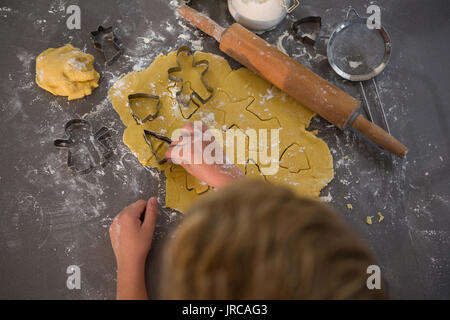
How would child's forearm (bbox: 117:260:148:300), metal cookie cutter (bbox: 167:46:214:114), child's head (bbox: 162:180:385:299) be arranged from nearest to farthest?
child's head (bbox: 162:180:385:299)
child's forearm (bbox: 117:260:148:300)
metal cookie cutter (bbox: 167:46:214:114)

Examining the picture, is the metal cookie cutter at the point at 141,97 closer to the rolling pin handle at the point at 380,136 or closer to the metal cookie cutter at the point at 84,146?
the metal cookie cutter at the point at 84,146

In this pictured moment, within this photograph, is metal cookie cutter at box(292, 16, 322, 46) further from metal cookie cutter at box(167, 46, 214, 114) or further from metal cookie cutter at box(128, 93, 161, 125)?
metal cookie cutter at box(128, 93, 161, 125)

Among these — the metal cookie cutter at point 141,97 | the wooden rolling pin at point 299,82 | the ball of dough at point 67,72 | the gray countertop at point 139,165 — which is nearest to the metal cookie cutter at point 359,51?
the gray countertop at point 139,165

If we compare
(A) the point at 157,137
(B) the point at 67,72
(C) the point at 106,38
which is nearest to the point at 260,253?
(A) the point at 157,137

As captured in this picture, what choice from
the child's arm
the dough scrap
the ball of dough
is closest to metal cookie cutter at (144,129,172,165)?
the dough scrap

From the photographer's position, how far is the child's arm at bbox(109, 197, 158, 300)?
4.32 feet

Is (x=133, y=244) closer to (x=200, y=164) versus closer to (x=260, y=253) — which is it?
(x=200, y=164)

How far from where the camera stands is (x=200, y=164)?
1.39 metres

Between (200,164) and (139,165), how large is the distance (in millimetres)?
273

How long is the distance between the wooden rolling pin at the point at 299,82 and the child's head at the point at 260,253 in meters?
0.77

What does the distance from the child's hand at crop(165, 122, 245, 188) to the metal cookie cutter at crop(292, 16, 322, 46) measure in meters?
0.63

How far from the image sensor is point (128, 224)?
1371 mm

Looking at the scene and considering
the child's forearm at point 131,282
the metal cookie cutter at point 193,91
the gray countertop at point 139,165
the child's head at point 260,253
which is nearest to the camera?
the child's head at point 260,253

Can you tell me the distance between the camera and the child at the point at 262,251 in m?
0.74
